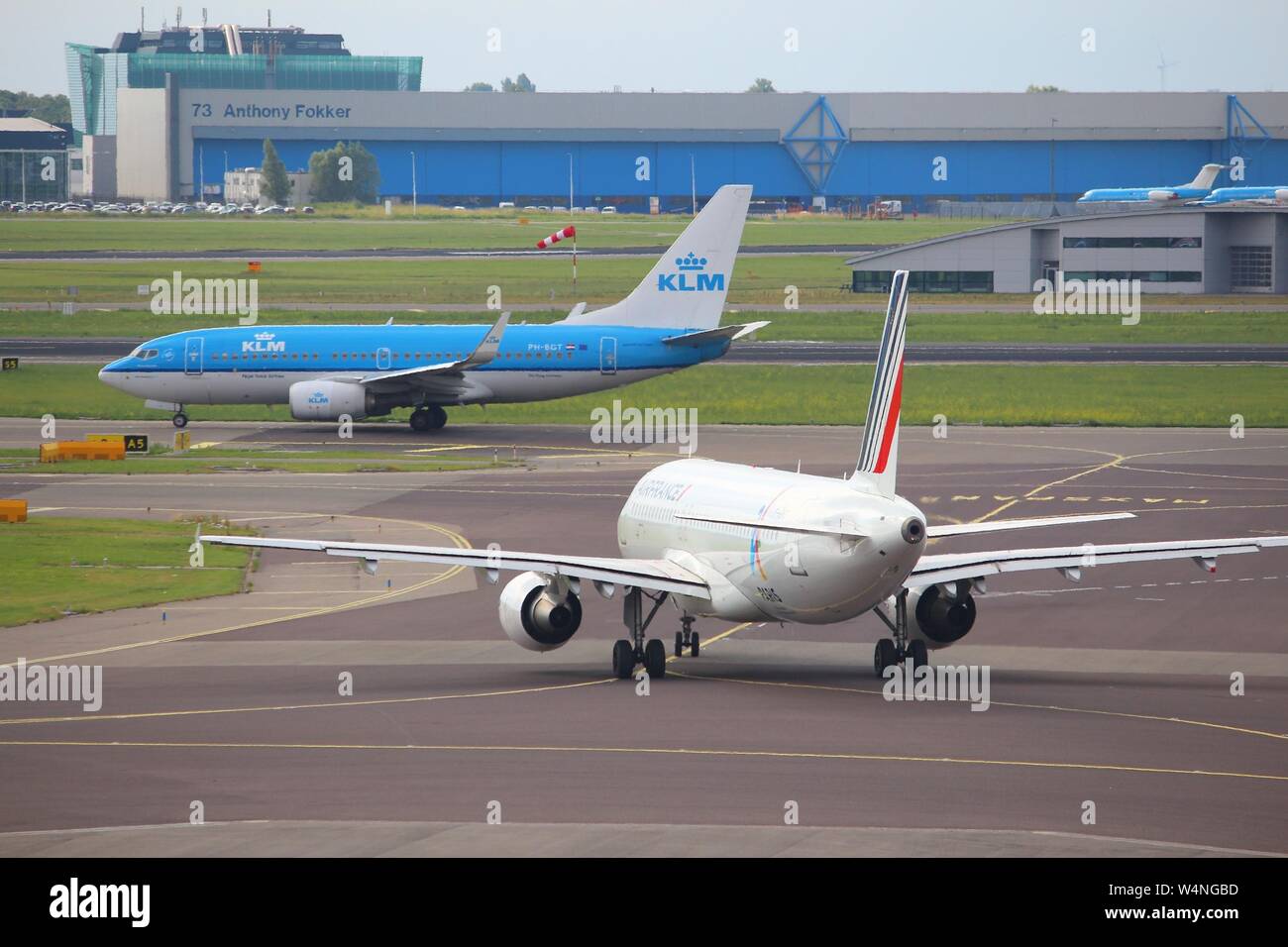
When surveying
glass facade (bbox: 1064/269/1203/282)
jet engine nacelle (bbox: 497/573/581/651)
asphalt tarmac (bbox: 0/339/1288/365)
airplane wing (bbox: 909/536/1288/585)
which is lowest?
jet engine nacelle (bbox: 497/573/581/651)

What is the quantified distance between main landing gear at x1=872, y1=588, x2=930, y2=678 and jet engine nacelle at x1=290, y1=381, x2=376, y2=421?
44255 mm

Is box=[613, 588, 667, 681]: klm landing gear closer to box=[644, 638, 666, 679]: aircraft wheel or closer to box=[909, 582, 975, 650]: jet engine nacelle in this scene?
box=[644, 638, 666, 679]: aircraft wheel

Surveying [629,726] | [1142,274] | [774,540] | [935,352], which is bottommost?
[629,726]

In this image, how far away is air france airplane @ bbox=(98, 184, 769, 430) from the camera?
74.8 meters

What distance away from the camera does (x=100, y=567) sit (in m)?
47.2

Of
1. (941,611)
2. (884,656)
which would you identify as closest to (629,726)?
(884,656)

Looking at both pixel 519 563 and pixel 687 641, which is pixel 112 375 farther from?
pixel 519 563

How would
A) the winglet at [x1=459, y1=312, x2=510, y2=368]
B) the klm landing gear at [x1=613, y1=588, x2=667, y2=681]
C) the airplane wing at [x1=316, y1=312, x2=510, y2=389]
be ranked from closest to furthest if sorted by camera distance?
the klm landing gear at [x1=613, y1=588, x2=667, y2=681]
the winglet at [x1=459, y1=312, x2=510, y2=368]
the airplane wing at [x1=316, y1=312, x2=510, y2=389]

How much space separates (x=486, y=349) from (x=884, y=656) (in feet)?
135

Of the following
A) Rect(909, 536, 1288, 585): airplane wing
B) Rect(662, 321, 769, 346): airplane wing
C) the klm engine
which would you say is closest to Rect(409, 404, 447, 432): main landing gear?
the klm engine

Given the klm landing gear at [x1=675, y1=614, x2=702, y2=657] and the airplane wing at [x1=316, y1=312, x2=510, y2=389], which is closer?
the klm landing gear at [x1=675, y1=614, x2=702, y2=657]

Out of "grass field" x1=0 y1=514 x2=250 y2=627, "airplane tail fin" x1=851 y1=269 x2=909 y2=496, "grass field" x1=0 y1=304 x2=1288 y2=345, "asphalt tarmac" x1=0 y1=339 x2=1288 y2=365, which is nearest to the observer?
"airplane tail fin" x1=851 y1=269 x2=909 y2=496

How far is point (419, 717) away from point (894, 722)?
841 centimetres

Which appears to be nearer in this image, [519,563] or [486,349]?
[519,563]
